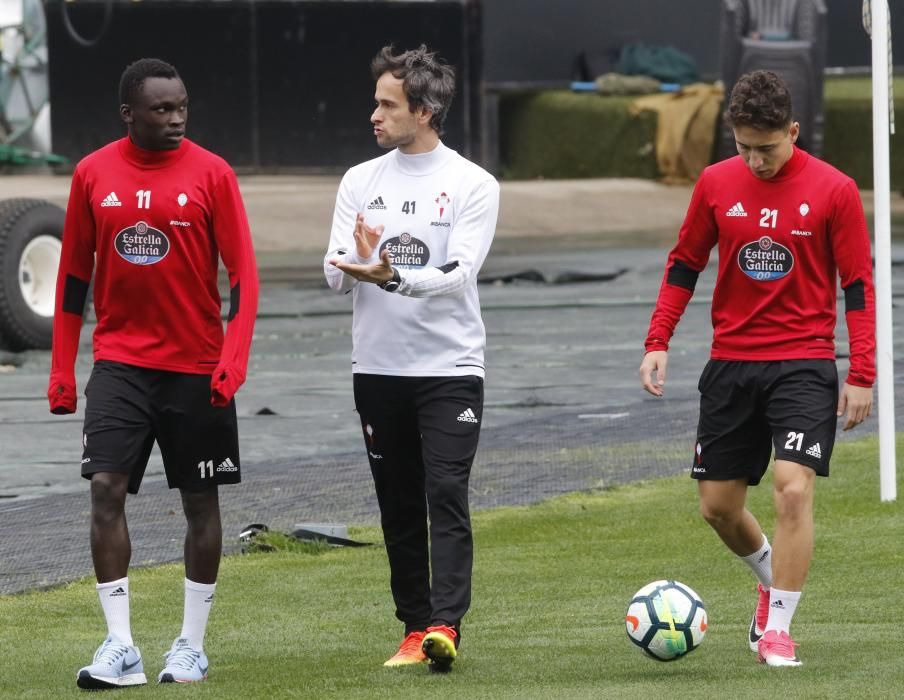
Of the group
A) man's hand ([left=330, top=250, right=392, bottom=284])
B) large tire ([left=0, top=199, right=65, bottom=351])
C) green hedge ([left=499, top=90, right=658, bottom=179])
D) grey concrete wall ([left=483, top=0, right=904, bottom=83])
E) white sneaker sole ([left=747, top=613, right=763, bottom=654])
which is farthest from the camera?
grey concrete wall ([left=483, top=0, right=904, bottom=83])

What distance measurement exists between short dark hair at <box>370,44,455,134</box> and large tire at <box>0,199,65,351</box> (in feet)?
35.4

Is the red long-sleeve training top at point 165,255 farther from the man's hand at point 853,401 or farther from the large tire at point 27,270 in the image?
the large tire at point 27,270

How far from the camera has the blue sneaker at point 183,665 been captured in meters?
6.53

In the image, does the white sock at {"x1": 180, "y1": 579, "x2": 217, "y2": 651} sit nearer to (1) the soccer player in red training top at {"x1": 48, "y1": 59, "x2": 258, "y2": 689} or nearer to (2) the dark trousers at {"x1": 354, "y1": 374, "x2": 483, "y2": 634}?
(1) the soccer player in red training top at {"x1": 48, "y1": 59, "x2": 258, "y2": 689}

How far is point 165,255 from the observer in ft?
21.4

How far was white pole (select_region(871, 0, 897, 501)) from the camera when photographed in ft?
32.5

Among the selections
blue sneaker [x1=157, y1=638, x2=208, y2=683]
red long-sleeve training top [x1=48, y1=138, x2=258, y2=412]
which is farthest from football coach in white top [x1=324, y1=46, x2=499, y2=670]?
blue sneaker [x1=157, y1=638, x2=208, y2=683]

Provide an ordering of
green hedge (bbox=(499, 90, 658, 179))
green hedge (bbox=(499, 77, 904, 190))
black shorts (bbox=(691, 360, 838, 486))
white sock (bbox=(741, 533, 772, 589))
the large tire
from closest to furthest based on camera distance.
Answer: black shorts (bbox=(691, 360, 838, 486))
white sock (bbox=(741, 533, 772, 589))
the large tire
green hedge (bbox=(499, 77, 904, 190))
green hedge (bbox=(499, 90, 658, 179))

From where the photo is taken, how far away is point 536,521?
10.1 meters

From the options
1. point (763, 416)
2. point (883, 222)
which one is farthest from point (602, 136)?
point (763, 416)

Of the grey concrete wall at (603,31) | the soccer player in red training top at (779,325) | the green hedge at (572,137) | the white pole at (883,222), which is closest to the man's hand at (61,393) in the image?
the soccer player in red training top at (779,325)

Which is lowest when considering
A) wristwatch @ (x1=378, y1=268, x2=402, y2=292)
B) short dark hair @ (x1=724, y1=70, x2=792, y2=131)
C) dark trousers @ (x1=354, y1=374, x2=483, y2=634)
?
dark trousers @ (x1=354, y1=374, x2=483, y2=634)

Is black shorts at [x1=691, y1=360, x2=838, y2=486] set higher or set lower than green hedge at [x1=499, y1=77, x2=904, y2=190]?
higher

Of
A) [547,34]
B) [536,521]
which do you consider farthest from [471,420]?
[547,34]
